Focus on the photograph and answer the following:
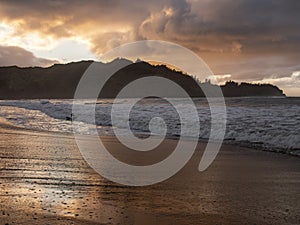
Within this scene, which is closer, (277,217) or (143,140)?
(277,217)

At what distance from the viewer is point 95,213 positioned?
4.46m

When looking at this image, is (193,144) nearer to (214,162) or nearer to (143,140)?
(143,140)

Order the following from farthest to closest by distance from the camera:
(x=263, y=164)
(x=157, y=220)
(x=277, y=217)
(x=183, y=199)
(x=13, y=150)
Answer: (x=13, y=150) < (x=263, y=164) < (x=183, y=199) < (x=277, y=217) < (x=157, y=220)

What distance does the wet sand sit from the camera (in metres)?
4.40

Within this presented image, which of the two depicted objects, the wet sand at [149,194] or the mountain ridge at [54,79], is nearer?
the wet sand at [149,194]

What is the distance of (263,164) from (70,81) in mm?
170780

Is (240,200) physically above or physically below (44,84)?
below

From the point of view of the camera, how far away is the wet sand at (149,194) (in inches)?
173

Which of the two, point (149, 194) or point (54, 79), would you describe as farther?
point (54, 79)

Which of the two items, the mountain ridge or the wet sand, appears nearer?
the wet sand

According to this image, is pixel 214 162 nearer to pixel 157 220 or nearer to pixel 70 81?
pixel 157 220

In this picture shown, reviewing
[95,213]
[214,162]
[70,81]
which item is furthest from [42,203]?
→ [70,81]

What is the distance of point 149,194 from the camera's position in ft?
18.2

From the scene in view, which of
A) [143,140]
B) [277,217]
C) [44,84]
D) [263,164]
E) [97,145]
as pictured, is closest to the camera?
[277,217]
